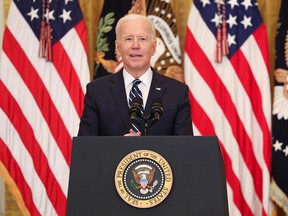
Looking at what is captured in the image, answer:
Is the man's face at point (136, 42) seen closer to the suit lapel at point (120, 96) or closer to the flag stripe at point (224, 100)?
the suit lapel at point (120, 96)

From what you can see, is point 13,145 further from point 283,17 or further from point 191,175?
point 191,175

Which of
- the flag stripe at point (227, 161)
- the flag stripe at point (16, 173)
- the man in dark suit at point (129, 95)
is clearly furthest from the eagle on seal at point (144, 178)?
the flag stripe at point (16, 173)

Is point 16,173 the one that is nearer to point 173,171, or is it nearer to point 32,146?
point 32,146

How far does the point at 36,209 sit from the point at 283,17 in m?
2.65

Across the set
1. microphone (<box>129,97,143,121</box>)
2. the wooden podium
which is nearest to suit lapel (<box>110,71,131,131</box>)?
microphone (<box>129,97,143,121</box>)

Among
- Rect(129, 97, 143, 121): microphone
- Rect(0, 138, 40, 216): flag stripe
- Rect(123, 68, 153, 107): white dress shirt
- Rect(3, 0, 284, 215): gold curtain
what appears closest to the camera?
Rect(129, 97, 143, 121): microphone

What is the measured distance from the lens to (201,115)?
497cm

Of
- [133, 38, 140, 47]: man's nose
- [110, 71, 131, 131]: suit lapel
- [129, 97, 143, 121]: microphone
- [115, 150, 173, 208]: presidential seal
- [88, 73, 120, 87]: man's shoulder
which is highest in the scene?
[133, 38, 140, 47]: man's nose

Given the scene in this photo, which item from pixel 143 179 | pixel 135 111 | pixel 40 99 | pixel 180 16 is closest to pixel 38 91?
pixel 40 99

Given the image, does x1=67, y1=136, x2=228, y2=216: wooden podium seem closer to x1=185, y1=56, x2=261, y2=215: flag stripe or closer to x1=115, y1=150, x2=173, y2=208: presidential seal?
x1=115, y1=150, x2=173, y2=208: presidential seal

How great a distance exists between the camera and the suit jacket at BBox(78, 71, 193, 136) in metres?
2.88

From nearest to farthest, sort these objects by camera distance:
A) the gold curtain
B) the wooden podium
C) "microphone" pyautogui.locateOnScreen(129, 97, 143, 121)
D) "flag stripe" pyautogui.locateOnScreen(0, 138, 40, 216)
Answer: the wooden podium, "microphone" pyautogui.locateOnScreen(129, 97, 143, 121), "flag stripe" pyautogui.locateOnScreen(0, 138, 40, 216), the gold curtain

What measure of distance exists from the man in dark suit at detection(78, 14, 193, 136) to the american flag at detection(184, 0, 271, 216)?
6.57 feet

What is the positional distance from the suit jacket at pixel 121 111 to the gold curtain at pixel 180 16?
7.63ft
